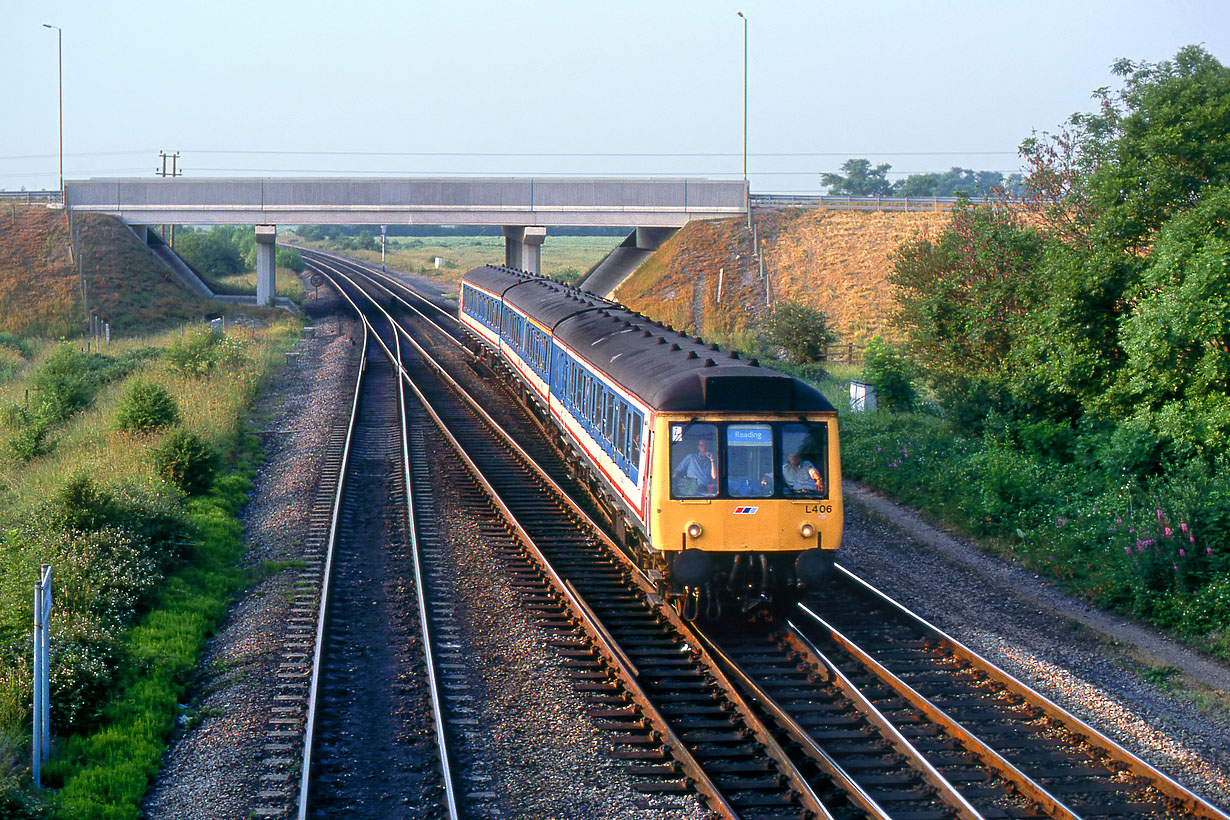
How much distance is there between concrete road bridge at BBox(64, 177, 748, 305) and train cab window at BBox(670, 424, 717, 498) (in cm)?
3905

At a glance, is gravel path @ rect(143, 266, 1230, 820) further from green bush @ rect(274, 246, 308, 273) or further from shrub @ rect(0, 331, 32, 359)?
green bush @ rect(274, 246, 308, 273)

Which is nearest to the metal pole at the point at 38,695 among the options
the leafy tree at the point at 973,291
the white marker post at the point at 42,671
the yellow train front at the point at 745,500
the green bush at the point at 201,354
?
the white marker post at the point at 42,671

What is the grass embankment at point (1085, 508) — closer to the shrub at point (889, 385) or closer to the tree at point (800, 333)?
the shrub at point (889, 385)

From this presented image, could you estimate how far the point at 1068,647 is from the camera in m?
12.3

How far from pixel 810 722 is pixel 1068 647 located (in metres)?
4.31

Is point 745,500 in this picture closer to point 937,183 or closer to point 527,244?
point 527,244

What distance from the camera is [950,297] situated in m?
26.3

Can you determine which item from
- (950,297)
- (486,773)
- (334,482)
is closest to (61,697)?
(486,773)

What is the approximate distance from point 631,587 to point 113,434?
1267 centimetres

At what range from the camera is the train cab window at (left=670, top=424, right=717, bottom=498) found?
37.1ft

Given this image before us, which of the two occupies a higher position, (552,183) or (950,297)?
(552,183)

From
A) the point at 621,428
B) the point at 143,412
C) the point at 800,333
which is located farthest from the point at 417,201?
the point at 621,428

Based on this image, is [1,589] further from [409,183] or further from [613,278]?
[613,278]

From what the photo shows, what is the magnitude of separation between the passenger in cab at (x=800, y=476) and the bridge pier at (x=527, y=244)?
3881 cm
